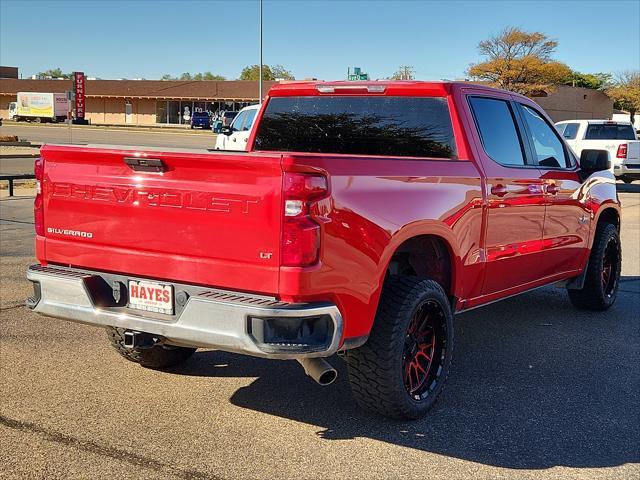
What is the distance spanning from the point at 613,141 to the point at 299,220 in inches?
826

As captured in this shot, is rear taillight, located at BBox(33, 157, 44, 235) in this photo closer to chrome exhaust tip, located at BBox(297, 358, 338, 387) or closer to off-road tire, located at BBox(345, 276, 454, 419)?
chrome exhaust tip, located at BBox(297, 358, 338, 387)

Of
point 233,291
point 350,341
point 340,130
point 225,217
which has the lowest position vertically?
point 350,341

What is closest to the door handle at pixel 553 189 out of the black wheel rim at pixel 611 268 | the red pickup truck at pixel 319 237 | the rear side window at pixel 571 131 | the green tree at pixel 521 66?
the red pickup truck at pixel 319 237

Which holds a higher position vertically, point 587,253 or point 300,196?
point 300,196

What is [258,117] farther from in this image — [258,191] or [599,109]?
[599,109]

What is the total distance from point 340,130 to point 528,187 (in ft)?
4.78

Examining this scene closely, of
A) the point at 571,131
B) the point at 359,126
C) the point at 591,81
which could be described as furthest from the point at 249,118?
the point at 591,81

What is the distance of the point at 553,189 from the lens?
6.27 metres

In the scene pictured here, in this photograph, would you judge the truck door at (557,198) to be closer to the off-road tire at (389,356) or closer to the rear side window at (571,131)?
the off-road tire at (389,356)

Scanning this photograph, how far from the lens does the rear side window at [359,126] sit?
5.47m

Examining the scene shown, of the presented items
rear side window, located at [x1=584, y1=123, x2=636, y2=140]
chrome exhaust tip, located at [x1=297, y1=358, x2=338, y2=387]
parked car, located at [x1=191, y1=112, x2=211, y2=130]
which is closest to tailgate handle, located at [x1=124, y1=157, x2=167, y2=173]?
chrome exhaust tip, located at [x1=297, y1=358, x2=338, y2=387]

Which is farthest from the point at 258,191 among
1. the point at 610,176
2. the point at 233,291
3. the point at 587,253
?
the point at 610,176

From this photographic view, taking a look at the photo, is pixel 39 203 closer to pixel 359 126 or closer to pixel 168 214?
pixel 168 214

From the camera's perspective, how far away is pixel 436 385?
479 cm
